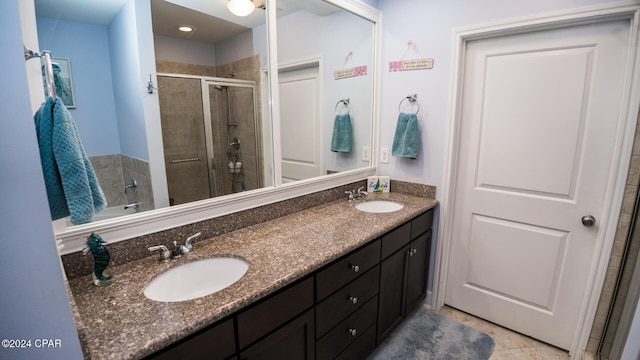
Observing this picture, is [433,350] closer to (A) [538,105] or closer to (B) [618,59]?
(A) [538,105]

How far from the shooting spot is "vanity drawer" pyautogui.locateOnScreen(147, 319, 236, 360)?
836mm

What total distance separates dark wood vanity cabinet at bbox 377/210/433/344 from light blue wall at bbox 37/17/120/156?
1.54 m

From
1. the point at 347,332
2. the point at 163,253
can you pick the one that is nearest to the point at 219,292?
the point at 163,253

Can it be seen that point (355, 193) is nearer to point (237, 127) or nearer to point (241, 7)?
point (237, 127)

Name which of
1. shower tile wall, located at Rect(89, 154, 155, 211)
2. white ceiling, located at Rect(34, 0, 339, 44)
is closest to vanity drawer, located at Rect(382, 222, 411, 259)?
shower tile wall, located at Rect(89, 154, 155, 211)

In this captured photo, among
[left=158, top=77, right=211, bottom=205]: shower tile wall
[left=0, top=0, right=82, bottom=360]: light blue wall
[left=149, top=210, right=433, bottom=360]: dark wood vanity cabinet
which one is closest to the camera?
[left=0, top=0, right=82, bottom=360]: light blue wall

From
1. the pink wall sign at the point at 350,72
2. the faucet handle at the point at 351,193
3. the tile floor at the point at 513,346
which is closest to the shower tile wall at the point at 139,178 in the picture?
the faucet handle at the point at 351,193

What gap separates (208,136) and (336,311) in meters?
1.20

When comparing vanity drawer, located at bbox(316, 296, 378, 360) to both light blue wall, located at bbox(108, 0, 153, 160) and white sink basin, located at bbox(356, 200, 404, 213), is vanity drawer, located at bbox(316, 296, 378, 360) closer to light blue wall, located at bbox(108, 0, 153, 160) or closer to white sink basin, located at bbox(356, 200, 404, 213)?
white sink basin, located at bbox(356, 200, 404, 213)

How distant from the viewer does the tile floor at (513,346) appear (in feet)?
6.06

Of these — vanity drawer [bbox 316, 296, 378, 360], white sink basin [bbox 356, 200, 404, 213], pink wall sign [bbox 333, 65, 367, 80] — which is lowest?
vanity drawer [bbox 316, 296, 378, 360]

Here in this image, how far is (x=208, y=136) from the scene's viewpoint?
1.72m

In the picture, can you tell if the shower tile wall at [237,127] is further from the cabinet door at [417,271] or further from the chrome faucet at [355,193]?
the cabinet door at [417,271]

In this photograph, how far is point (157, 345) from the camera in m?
0.78
